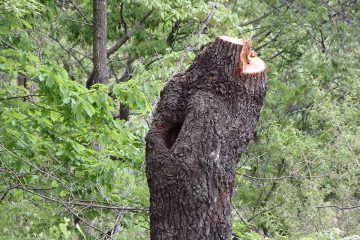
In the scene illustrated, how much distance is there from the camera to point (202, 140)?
10.8 feet

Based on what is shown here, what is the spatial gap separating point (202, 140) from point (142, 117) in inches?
160

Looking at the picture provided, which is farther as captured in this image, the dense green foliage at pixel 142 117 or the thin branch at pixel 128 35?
the thin branch at pixel 128 35

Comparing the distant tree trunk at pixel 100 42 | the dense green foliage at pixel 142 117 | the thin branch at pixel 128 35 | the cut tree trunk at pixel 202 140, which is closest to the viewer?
the cut tree trunk at pixel 202 140

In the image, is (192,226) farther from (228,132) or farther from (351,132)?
(351,132)

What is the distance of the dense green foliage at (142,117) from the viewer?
5402mm

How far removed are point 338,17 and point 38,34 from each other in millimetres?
6670

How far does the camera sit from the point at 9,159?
18.1ft

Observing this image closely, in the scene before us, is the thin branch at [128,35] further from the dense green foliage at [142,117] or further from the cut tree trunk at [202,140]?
the cut tree trunk at [202,140]

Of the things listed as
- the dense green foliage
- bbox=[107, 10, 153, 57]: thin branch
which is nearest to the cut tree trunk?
the dense green foliage

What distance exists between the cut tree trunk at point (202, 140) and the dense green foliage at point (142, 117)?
494 mm

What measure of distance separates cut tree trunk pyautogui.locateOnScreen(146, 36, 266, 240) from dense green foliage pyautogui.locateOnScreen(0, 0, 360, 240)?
0.49 metres

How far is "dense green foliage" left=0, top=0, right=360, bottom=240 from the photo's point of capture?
5.40m

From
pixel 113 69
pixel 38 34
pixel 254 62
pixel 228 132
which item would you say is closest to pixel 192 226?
pixel 228 132

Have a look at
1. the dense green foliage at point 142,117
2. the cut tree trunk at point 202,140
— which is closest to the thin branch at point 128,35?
the dense green foliage at point 142,117
